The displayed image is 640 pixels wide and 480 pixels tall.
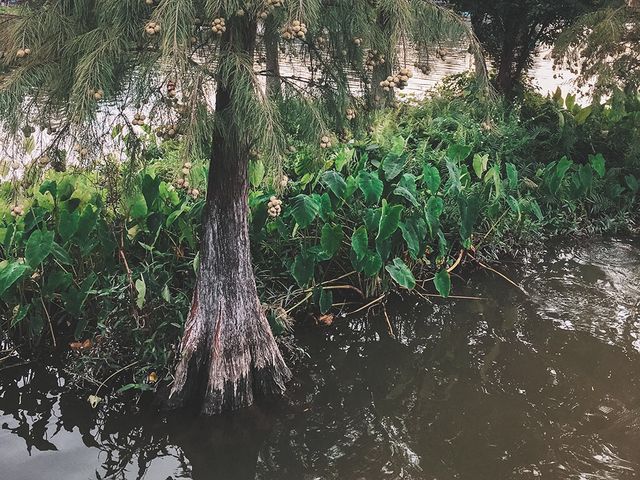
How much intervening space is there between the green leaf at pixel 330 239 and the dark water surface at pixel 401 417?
19.0 inches

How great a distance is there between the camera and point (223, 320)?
2713 mm

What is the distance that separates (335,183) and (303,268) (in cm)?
59

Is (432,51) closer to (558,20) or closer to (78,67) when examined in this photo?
(78,67)

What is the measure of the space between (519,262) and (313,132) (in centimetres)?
288

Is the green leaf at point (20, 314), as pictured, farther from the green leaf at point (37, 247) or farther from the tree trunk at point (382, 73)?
the tree trunk at point (382, 73)

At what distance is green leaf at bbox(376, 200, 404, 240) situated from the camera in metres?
3.52

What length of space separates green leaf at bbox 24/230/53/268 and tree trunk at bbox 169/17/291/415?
734 millimetres

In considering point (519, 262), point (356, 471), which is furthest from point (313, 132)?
point (519, 262)

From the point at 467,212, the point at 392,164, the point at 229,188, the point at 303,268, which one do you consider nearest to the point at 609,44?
the point at 467,212

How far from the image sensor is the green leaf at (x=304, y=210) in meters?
3.43

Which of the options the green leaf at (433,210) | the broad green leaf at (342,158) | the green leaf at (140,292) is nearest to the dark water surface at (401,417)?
the green leaf at (140,292)

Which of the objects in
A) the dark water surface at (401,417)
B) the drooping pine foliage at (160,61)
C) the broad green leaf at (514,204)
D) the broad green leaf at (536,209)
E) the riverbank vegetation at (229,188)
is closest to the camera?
the drooping pine foliage at (160,61)

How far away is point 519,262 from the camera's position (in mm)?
4629

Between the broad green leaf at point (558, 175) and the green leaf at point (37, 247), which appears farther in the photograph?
the broad green leaf at point (558, 175)
